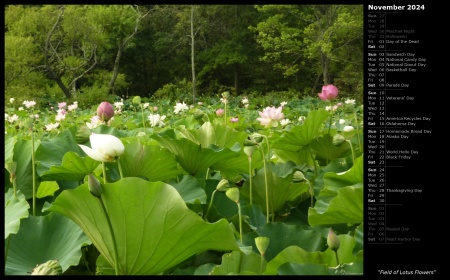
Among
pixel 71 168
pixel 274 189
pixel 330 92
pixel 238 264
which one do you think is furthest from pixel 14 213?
pixel 330 92

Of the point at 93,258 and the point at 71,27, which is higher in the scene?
the point at 71,27

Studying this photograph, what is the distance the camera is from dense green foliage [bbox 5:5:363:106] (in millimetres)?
9797

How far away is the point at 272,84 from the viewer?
13523 millimetres

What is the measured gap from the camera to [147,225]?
1.60ft

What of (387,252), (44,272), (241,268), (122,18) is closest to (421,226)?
(387,252)

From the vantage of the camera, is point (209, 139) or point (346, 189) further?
point (209, 139)

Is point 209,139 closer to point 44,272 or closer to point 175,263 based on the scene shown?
point 175,263

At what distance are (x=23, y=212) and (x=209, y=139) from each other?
45 cm

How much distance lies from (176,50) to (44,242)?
13.8 metres

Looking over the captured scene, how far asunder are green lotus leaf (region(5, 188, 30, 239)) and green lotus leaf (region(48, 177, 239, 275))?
2.8 inches

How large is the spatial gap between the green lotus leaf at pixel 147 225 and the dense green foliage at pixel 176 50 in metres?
7.58

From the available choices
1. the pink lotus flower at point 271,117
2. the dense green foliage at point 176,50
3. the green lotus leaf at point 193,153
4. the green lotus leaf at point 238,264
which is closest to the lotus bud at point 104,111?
the green lotus leaf at point 193,153

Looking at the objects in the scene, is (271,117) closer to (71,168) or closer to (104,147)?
(71,168)
